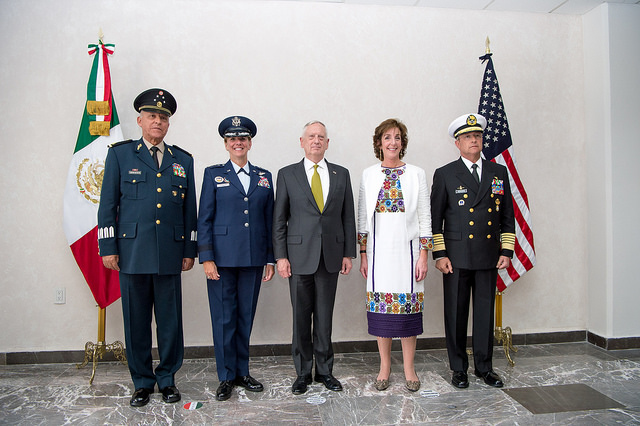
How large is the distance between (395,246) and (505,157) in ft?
5.03

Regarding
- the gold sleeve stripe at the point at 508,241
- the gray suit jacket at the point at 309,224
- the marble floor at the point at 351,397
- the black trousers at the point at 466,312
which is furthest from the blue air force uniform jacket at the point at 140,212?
the gold sleeve stripe at the point at 508,241

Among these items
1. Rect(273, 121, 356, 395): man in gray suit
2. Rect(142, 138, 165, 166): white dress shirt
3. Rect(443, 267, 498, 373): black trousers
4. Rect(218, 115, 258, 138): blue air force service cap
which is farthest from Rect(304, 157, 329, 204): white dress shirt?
Rect(443, 267, 498, 373): black trousers

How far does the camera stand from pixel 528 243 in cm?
361

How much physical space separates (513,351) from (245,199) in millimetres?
2659

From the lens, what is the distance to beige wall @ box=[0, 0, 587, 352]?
3.46 meters

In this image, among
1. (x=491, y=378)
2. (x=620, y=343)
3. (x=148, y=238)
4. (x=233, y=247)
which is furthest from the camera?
(x=620, y=343)

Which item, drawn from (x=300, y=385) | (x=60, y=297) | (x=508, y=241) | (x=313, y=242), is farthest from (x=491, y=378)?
(x=60, y=297)

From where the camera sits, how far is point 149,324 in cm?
269

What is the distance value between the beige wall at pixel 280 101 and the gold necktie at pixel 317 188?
0.89 metres

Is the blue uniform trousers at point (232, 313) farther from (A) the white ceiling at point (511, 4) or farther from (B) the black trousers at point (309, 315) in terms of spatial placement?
(A) the white ceiling at point (511, 4)

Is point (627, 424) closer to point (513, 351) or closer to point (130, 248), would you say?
point (513, 351)

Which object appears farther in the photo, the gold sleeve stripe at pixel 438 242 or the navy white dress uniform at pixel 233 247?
the gold sleeve stripe at pixel 438 242

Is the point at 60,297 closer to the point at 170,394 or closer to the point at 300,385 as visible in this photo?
Result: the point at 170,394

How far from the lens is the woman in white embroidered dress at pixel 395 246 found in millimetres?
2740
